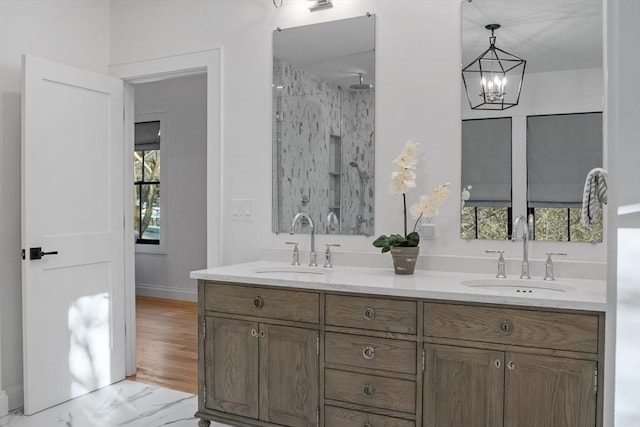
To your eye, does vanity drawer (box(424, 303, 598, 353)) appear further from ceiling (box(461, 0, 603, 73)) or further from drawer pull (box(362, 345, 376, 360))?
ceiling (box(461, 0, 603, 73))

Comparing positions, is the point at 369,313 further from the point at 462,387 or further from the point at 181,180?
the point at 181,180

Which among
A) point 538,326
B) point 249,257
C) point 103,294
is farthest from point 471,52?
point 103,294

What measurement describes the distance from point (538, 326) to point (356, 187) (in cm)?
124

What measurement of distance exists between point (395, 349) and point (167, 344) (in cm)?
280

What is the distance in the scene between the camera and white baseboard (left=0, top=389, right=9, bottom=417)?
2881 millimetres

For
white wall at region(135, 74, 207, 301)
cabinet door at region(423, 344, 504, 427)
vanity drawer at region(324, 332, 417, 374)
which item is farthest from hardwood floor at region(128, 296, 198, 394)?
cabinet door at region(423, 344, 504, 427)

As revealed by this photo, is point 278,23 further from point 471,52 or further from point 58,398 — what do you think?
point 58,398

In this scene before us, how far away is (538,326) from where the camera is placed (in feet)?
6.25

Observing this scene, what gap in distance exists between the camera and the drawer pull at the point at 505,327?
195 cm

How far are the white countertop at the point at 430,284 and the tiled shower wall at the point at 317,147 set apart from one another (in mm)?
330

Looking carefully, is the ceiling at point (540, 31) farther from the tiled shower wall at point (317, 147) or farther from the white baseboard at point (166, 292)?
the white baseboard at point (166, 292)

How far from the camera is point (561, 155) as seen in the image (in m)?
2.38

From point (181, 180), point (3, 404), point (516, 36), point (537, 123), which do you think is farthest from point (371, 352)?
point (181, 180)

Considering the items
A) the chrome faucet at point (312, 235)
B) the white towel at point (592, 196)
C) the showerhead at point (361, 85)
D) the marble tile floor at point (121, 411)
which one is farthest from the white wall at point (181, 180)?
the white towel at point (592, 196)
